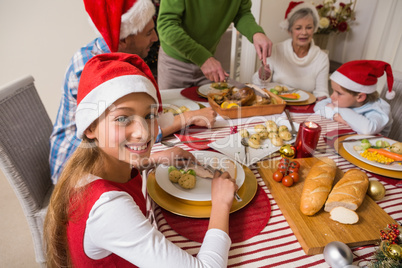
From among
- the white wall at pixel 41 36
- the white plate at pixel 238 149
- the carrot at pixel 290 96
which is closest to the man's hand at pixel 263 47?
the carrot at pixel 290 96

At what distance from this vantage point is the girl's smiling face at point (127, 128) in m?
0.72

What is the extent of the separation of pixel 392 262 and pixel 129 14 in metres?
1.22

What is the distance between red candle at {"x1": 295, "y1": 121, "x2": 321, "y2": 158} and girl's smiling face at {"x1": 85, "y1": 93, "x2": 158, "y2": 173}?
0.57 meters

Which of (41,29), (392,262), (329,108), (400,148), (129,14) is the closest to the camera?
(392,262)

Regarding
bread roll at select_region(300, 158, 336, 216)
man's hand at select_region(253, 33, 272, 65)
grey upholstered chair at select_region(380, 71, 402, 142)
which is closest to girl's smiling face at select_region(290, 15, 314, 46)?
man's hand at select_region(253, 33, 272, 65)

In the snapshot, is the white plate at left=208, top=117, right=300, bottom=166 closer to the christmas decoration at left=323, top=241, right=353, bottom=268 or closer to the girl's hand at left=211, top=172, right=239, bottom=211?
the girl's hand at left=211, top=172, right=239, bottom=211

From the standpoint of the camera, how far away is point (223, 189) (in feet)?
2.52

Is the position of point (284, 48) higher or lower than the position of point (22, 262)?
higher

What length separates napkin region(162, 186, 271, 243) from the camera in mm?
701

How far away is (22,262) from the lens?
1611mm

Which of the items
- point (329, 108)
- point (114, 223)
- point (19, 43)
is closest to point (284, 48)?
point (329, 108)

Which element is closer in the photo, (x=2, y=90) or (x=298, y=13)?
(x=2, y=90)

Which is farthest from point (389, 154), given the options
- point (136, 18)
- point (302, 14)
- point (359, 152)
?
point (302, 14)

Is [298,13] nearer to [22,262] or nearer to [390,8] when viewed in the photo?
[390,8]
